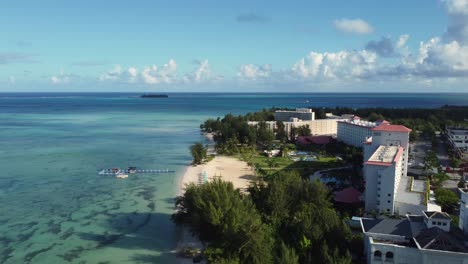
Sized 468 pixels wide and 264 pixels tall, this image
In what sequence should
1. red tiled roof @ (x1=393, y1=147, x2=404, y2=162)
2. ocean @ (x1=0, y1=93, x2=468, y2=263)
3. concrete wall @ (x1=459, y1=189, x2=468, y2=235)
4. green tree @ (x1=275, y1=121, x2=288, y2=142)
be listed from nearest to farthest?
concrete wall @ (x1=459, y1=189, x2=468, y2=235), ocean @ (x1=0, y1=93, x2=468, y2=263), red tiled roof @ (x1=393, y1=147, x2=404, y2=162), green tree @ (x1=275, y1=121, x2=288, y2=142)

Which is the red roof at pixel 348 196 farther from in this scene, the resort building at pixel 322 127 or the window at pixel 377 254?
the resort building at pixel 322 127

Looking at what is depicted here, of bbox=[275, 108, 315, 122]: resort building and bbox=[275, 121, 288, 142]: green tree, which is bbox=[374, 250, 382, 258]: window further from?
bbox=[275, 108, 315, 122]: resort building

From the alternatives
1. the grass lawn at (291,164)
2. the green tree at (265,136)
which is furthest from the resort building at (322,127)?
the grass lawn at (291,164)

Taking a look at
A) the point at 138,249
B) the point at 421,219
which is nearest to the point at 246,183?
the point at 138,249

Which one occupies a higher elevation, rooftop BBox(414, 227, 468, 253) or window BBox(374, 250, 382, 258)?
rooftop BBox(414, 227, 468, 253)

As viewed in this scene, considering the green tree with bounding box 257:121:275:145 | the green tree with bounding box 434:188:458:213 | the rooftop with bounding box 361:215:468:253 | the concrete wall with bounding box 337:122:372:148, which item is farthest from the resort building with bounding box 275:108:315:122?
the rooftop with bounding box 361:215:468:253

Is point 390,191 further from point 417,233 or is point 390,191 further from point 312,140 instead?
point 312,140
